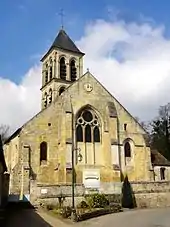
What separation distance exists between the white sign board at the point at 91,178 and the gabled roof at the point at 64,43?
21653mm

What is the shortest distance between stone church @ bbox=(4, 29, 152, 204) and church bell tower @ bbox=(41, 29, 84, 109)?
369 inches

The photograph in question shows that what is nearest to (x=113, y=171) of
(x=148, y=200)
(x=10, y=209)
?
(x=148, y=200)

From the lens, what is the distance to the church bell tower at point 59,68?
154 feet

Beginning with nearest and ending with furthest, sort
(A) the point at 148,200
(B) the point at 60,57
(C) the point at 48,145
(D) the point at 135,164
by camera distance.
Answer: (A) the point at 148,200
(C) the point at 48,145
(D) the point at 135,164
(B) the point at 60,57

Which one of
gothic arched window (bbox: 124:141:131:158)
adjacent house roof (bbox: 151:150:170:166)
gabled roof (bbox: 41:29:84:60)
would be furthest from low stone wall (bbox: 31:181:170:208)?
gabled roof (bbox: 41:29:84:60)

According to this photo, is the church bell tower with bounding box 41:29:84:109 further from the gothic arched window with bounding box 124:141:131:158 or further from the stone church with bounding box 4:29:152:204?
the gothic arched window with bounding box 124:141:131:158

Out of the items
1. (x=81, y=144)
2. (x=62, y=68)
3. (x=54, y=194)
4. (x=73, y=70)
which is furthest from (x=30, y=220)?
(x=73, y=70)

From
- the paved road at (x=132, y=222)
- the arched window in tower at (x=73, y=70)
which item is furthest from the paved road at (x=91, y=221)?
the arched window in tower at (x=73, y=70)

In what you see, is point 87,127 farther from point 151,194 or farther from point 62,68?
point 62,68

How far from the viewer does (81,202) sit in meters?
28.7

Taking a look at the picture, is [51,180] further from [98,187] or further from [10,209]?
[10,209]

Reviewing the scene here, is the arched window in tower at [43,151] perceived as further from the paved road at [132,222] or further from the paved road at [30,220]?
the paved road at [132,222]

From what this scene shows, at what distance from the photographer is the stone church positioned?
33.2 metres

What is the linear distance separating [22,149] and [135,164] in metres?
12.9
